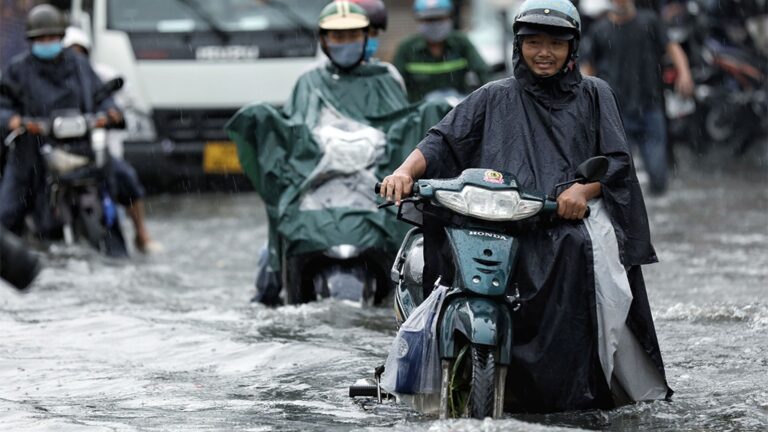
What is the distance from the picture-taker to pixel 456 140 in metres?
6.58

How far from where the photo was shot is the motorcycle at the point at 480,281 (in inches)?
235

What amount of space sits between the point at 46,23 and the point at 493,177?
23.2 ft

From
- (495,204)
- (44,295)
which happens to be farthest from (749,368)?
(44,295)

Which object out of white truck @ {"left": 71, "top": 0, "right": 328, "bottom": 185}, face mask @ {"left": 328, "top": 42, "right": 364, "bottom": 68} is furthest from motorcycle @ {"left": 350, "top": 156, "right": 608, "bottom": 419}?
white truck @ {"left": 71, "top": 0, "right": 328, "bottom": 185}

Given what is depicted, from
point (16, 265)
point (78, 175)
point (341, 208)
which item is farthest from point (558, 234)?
point (78, 175)

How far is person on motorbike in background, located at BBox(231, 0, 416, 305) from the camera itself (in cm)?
943

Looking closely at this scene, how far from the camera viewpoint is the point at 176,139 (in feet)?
57.5

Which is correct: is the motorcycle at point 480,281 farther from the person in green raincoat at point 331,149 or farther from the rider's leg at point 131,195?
the rider's leg at point 131,195

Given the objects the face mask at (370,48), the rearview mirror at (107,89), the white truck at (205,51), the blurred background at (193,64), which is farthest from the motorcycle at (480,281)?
the white truck at (205,51)

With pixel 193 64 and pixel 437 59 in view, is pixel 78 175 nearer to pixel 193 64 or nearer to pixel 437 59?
pixel 437 59

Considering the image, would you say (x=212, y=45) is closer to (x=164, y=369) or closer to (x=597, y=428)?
(x=164, y=369)

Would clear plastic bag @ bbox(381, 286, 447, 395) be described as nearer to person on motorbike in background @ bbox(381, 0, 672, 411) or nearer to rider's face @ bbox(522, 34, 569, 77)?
person on motorbike in background @ bbox(381, 0, 672, 411)

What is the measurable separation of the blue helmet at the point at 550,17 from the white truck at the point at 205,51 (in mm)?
10593

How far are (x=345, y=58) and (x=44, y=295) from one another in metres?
2.51
